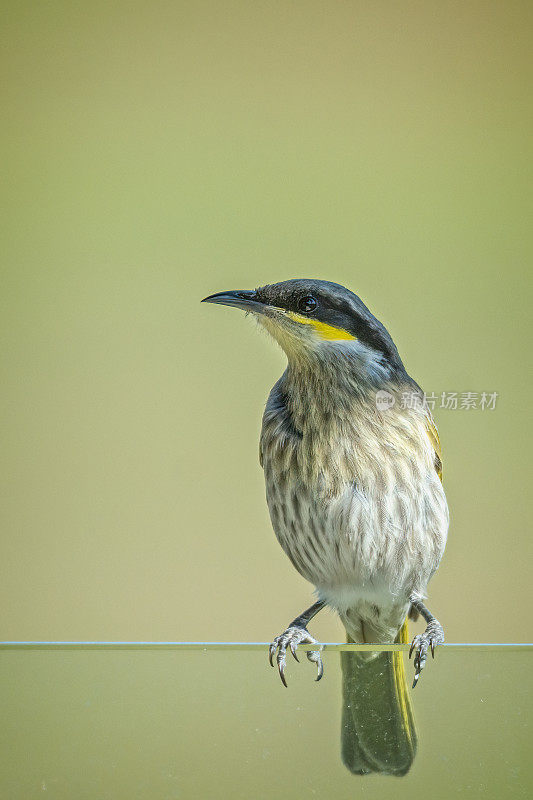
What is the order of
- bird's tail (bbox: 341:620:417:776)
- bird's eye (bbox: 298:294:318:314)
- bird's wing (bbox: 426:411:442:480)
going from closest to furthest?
bird's tail (bbox: 341:620:417:776) → bird's eye (bbox: 298:294:318:314) → bird's wing (bbox: 426:411:442:480)

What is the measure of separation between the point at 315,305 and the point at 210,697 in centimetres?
70

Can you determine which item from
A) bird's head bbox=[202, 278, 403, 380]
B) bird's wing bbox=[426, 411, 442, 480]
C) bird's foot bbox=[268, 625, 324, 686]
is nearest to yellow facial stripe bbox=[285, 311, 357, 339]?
bird's head bbox=[202, 278, 403, 380]

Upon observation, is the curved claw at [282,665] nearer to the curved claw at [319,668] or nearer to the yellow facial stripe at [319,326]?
the curved claw at [319,668]

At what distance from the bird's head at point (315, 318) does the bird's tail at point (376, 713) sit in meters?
0.62

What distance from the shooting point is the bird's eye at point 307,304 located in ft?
5.06

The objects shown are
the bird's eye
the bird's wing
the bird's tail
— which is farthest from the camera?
the bird's wing

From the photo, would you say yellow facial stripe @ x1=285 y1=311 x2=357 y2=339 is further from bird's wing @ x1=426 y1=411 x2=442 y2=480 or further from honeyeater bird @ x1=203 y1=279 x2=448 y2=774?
bird's wing @ x1=426 y1=411 x2=442 y2=480

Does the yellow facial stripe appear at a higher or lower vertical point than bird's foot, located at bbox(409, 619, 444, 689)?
higher

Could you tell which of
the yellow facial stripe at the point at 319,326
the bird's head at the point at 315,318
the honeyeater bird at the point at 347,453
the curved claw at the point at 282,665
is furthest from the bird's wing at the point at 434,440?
the curved claw at the point at 282,665

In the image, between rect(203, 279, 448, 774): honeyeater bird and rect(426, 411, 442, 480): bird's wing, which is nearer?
rect(203, 279, 448, 774): honeyeater bird

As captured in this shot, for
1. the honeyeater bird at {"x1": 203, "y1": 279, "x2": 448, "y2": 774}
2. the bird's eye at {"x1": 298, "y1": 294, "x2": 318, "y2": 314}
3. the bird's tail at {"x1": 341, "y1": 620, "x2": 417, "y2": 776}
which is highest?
the bird's eye at {"x1": 298, "y1": 294, "x2": 318, "y2": 314}

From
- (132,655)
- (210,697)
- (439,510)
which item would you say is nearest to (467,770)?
(210,697)

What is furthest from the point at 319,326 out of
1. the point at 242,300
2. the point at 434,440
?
the point at 434,440

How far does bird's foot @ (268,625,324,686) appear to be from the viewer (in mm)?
1128
